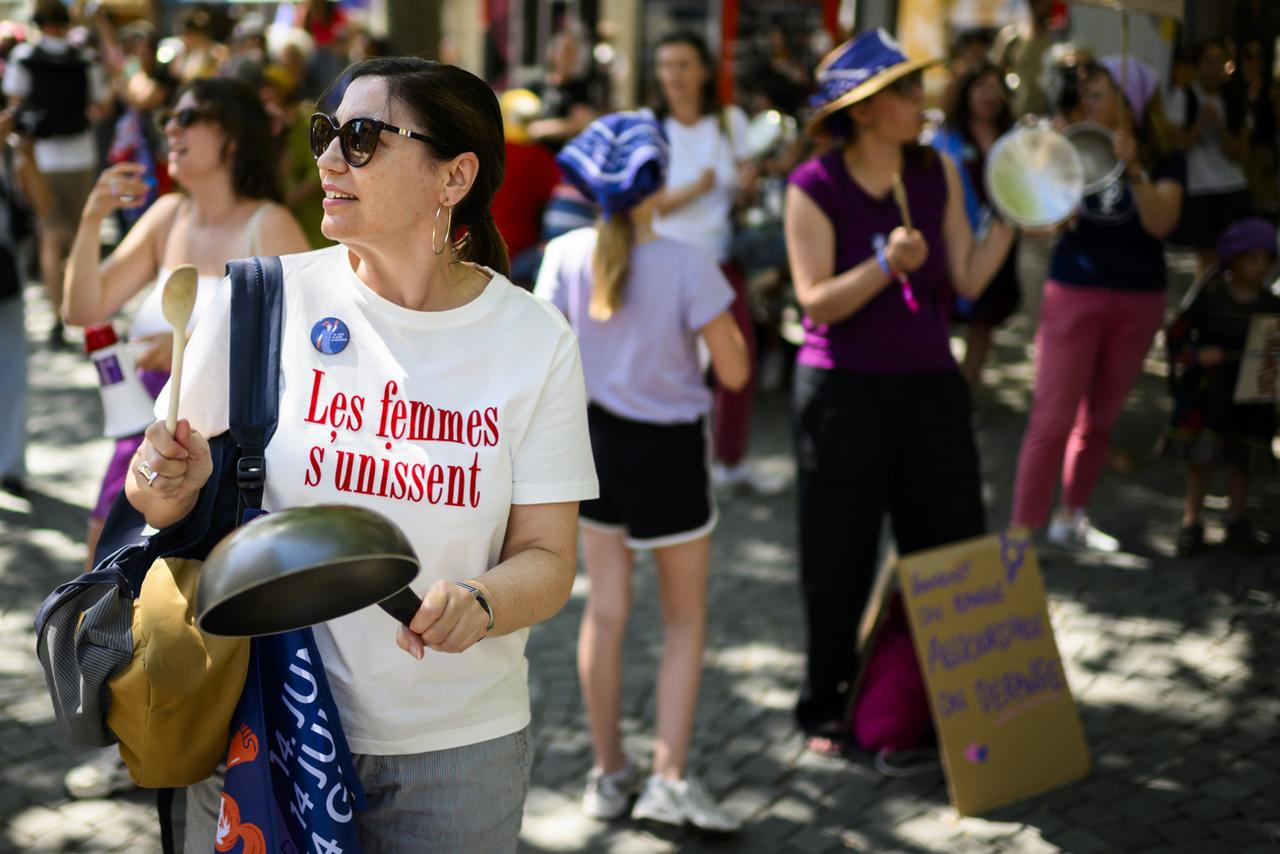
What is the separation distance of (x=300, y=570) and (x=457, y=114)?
0.86m

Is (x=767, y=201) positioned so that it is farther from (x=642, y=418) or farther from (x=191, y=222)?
(x=191, y=222)

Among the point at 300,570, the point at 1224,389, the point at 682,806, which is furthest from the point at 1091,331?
the point at 300,570

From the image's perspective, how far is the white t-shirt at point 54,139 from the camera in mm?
9344

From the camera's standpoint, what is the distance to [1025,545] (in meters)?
4.33

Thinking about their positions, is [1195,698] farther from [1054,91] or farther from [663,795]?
[1054,91]

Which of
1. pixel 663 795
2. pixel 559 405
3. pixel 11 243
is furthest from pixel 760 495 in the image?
pixel 559 405

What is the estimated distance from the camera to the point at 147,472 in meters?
2.03

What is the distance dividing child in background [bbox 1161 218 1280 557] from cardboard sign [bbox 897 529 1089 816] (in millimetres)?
2132

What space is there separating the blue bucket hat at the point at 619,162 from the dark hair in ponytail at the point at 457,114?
149cm

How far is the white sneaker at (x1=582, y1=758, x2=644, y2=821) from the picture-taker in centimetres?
406

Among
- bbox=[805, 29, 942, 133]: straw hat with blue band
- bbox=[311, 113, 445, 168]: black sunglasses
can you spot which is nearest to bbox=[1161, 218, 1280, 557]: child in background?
bbox=[805, 29, 942, 133]: straw hat with blue band

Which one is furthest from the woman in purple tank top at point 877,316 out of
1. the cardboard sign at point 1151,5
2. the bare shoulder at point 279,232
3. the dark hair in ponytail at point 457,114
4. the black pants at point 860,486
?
the dark hair in ponytail at point 457,114

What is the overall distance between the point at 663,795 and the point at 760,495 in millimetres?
3366

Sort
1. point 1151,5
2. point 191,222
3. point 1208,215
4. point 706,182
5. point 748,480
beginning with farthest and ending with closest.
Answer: point 748,480 → point 706,182 → point 1208,215 → point 1151,5 → point 191,222
